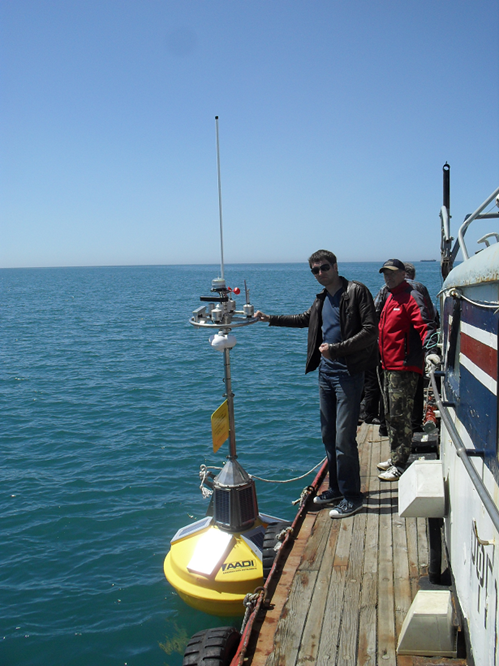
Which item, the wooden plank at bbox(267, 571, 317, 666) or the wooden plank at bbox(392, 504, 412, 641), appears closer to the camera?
the wooden plank at bbox(267, 571, 317, 666)

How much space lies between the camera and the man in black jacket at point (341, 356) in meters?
4.62

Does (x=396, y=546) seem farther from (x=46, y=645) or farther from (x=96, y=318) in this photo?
(x=96, y=318)

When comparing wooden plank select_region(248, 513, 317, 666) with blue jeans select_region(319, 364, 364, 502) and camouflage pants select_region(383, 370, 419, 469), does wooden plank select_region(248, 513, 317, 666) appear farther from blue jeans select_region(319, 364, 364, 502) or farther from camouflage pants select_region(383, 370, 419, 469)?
camouflage pants select_region(383, 370, 419, 469)

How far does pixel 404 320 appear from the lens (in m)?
5.23

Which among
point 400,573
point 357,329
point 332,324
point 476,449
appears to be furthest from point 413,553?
point 476,449

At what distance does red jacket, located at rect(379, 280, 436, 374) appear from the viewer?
5.20 metres

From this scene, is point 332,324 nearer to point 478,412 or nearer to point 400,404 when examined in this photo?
point 400,404

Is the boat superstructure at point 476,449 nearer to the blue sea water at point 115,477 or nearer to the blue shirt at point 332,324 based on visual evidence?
the blue shirt at point 332,324

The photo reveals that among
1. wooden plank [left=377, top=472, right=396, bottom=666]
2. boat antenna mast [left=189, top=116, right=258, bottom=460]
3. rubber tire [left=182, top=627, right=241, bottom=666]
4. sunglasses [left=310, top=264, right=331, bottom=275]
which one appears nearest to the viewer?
wooden plank [left=377, top=472, right=396, bottom=666]

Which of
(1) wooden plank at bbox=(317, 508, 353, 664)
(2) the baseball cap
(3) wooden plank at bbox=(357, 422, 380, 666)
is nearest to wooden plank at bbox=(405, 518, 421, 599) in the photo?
(3) wooden plank at bbox=(357, 422, 380, 666)

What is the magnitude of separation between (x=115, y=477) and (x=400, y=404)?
20.9 feet

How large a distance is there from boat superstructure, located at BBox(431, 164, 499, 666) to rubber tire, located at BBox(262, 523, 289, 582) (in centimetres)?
179

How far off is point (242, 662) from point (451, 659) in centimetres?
118

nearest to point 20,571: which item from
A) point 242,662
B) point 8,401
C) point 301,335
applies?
point 242,662
